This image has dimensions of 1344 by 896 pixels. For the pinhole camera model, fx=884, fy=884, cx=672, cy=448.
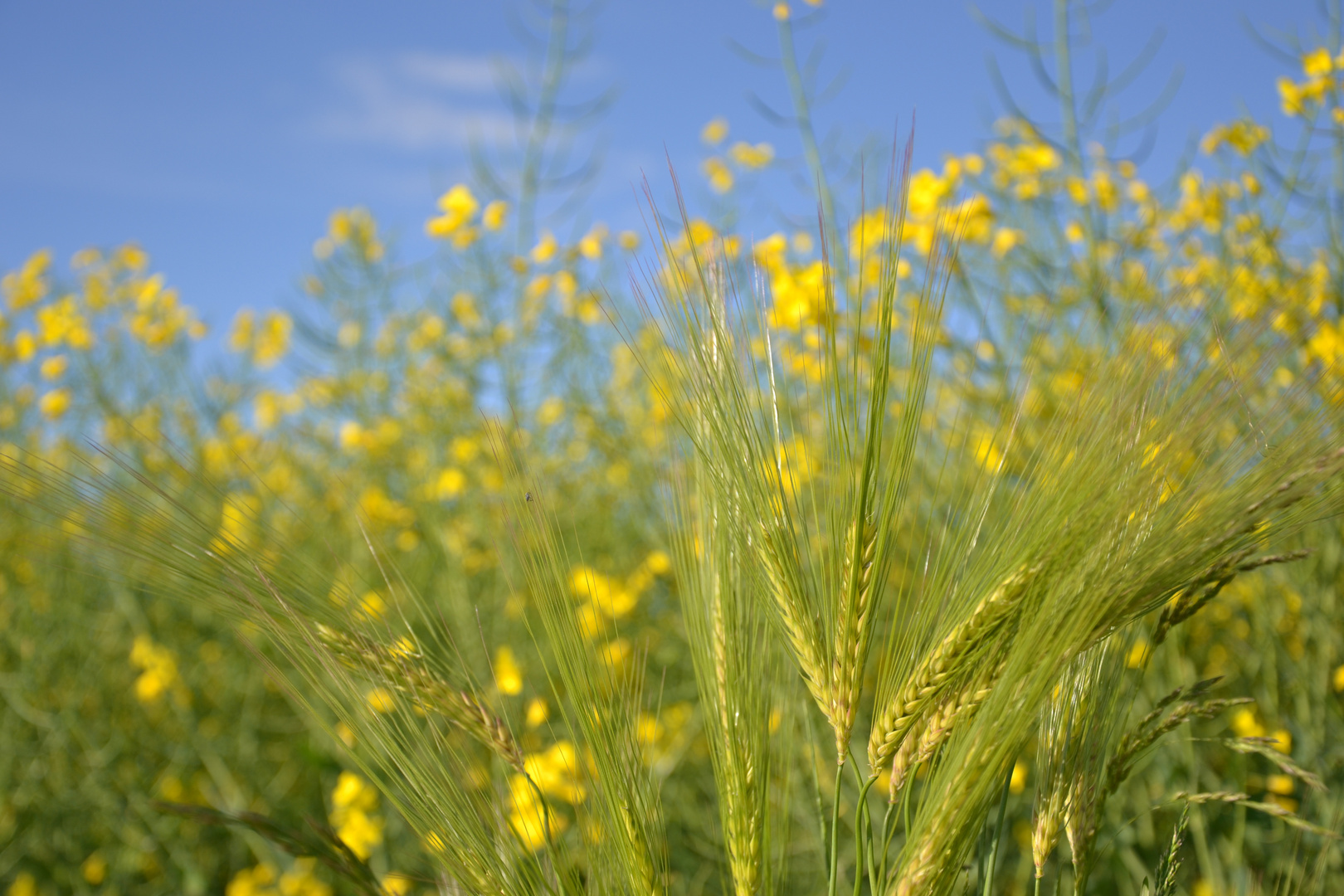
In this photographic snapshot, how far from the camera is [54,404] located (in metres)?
3.71

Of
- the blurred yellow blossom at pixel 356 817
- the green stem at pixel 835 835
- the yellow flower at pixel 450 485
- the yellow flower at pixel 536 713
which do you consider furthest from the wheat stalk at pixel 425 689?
the yellow flower at pixel 450 485

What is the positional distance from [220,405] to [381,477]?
840 mm

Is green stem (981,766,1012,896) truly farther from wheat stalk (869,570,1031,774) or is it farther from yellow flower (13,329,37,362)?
yellow flower (13,329,37,362)

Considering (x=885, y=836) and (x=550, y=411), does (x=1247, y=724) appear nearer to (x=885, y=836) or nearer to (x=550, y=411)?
(x=885, y=836)

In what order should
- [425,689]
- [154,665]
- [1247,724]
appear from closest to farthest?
1. [425,689]
2. [1247,724]
3. [154,665]

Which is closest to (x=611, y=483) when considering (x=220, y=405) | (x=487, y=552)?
(x=487, y=552)

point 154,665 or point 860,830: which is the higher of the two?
point 860,830

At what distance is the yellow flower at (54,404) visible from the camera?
146 inches

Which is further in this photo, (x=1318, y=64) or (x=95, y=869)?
(x=95, y=869)

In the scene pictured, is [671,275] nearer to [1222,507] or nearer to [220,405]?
[1222,507]

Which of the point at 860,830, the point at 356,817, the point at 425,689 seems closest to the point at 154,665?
the point at 356,817

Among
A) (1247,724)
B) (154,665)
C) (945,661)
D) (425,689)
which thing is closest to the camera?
(945,661)

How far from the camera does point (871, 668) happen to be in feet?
8.87

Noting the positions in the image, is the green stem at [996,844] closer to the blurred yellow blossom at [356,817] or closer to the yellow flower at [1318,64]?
the blurred yellow blossom at [356,817]
